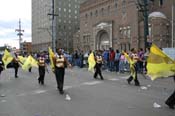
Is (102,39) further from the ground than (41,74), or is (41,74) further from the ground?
(102,39)

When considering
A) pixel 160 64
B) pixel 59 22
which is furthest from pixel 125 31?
pixel 160 64

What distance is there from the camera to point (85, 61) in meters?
38.4

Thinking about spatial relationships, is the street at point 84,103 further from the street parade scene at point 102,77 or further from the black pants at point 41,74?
the black pants at point 41,74

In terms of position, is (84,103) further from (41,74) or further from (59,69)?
(41,74)

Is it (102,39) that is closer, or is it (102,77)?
(102,77)

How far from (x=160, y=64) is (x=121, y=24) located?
75.4 metres

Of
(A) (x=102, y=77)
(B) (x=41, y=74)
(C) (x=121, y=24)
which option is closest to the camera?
(B) (x=41, y=74)

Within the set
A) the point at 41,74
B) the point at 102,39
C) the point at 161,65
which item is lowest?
the point at 41,74

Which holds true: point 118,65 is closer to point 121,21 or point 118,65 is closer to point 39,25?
point 121,21

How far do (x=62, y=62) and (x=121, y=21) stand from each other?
72.4m

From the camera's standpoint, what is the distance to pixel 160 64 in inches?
459

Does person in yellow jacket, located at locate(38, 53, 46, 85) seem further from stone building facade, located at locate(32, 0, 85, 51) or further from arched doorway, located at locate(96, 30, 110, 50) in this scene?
stone building facade, located at locate(32, 0, 85, 51)

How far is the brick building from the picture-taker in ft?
249

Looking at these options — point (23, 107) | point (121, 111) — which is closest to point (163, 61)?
point (121, 111)
